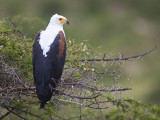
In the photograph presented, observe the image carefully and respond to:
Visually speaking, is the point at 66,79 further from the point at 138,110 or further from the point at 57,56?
the point at 138,110

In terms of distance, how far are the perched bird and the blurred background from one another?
1168 centimetres

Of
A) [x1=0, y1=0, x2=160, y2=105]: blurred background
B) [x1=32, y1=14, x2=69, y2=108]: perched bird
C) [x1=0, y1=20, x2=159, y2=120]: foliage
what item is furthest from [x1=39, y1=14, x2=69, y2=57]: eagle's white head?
[x1=0, y1=0, x2=160, y2=105]: blurred background

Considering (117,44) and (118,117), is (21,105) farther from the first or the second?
(117,44)

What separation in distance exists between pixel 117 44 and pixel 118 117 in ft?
50.1

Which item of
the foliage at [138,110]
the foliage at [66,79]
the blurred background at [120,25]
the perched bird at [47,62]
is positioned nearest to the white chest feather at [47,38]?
the perched bird at [47,62]

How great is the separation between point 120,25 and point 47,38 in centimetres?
1999

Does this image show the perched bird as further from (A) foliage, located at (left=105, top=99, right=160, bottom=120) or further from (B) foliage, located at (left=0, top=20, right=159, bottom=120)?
(A) foliage, located at (left=105, top=99, right=160, bottom=120)

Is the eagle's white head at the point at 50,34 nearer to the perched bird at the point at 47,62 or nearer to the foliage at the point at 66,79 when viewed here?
the perched bird at the point at 47,62

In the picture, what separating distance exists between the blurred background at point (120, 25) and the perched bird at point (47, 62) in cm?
1168

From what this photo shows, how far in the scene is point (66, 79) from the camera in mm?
5559

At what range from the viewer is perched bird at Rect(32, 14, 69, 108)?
216 inches

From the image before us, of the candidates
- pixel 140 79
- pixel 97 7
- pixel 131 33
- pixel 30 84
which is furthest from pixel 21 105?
pixel 97 7

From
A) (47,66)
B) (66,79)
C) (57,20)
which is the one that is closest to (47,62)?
(47,66)

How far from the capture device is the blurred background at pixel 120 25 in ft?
63.4
